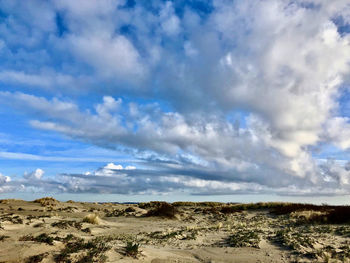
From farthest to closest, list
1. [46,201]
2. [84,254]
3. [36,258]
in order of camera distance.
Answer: [46,201] < [84,254] < [36,258]

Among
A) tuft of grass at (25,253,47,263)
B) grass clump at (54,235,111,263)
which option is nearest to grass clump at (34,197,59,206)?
grass clump at (54,235,111,263)

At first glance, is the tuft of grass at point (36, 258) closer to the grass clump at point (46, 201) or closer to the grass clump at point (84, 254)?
the grass clump at point (84, 254)

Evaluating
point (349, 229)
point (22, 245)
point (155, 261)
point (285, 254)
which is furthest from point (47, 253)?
point (349, 229)

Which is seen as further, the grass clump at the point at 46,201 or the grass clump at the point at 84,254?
the grass clump at the point at 46,201

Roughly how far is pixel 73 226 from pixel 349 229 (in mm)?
14570

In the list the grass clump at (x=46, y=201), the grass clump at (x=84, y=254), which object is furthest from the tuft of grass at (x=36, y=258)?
the grass clump at (x=46, y=201)

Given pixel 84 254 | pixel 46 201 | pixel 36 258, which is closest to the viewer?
pixel 36 258

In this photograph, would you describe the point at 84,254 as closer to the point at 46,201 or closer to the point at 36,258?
the point at 36,258

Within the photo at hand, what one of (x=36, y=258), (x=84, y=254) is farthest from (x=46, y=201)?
(x=84, y=254)

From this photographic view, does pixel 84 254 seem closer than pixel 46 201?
Yes

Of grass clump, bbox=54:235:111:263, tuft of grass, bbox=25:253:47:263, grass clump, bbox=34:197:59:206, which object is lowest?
tuft of grass, bbox=25:253:47:263

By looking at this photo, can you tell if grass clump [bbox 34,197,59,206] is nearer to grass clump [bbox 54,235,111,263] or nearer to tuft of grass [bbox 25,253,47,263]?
grass clump [bbox 54,235,111,263]

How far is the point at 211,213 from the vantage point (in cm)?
2730

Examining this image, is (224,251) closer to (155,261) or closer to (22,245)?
(155,261)
